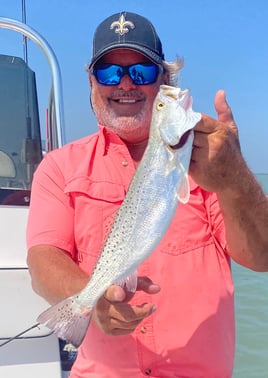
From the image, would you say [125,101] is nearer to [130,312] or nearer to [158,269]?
[158,269]

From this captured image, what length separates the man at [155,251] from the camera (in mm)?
2357

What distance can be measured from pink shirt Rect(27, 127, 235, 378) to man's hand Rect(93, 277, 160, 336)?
346 millimetres

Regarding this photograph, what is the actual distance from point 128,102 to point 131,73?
131 millimetres

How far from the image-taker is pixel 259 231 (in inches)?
90.3

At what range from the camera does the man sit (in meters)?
2.36

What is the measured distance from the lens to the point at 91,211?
8.41ft

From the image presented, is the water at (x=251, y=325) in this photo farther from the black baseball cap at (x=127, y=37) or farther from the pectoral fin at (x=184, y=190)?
the pectoral fin at (x=184, y=190)

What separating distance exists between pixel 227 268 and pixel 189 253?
19cm

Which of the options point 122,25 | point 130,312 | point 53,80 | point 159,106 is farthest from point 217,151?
point 53,80

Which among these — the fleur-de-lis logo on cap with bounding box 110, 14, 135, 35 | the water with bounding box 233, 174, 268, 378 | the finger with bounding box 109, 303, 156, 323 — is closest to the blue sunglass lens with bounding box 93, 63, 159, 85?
the fleur-de-lis logo on cap with bounding box 110, 14, 135, 35

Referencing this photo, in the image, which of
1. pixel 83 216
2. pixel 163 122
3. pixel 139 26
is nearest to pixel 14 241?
pixel 83 216

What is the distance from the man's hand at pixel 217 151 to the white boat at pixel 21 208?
127 cm

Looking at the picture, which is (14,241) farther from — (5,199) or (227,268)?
(227,268)

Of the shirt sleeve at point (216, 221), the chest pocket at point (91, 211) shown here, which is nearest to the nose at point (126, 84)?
the chest pocket at point (91, 211)
